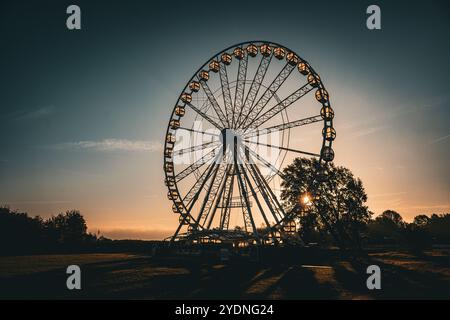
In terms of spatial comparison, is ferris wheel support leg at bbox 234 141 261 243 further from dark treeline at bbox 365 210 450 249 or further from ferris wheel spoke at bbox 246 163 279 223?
dark treeline at bbox 365 210 450 249

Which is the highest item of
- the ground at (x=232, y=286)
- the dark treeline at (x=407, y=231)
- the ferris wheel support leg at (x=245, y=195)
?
the ferris wheel support leg at (x=245, y=195)

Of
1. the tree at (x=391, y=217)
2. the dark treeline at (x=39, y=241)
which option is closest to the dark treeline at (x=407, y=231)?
the tree at (x=391, y=217)

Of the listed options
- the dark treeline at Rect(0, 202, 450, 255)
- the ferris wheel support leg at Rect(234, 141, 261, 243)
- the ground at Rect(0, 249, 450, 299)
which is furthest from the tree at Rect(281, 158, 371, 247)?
the ground at Rect(0, 249, 450, 299)

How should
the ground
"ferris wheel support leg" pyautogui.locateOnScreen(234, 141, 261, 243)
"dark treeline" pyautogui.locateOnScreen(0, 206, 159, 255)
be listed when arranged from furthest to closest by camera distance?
"dark treeline" pyautogui.locateOnScreen(0, 206, 159, 255)
"ferris wheel support leg" pyautogui.locateOnScreen(234, 141, 261, 243)
the ground

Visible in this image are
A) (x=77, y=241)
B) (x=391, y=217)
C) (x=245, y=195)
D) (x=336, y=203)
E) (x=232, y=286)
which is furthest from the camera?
(x=391, y=217)

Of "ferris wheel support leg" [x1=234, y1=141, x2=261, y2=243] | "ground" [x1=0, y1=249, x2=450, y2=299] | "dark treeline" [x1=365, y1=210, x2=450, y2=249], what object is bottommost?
"dark treeline" [x1=365, y1=210, x2=450, y2=249]

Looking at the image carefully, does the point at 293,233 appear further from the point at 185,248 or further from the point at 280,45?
the point at 280,45

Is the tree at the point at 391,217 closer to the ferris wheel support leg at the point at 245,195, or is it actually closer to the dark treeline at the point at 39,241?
the dark treeline at the point at 39,241

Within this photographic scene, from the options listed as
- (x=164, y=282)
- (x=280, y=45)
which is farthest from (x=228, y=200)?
(x=280, y=45)

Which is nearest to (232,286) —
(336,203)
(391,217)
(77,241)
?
(336,203)

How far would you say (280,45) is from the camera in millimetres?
30484

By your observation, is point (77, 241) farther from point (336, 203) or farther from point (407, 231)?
point (407, 231)

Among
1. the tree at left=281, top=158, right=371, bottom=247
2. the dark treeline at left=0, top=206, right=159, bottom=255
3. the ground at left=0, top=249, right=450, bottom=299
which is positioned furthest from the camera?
the dark treeline at left=0, top=206, right=159, bottom=255
